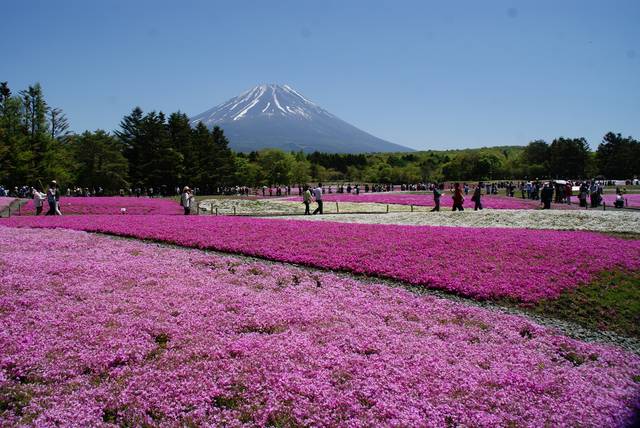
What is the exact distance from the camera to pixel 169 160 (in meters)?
78.8

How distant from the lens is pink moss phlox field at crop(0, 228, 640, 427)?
684 centimetres

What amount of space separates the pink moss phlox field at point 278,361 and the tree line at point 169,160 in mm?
58692

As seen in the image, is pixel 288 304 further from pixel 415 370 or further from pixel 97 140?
pixel 97 140

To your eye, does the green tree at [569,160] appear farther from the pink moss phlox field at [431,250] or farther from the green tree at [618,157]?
the pink moss phlox field at [431,250]

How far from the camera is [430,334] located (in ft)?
33.6

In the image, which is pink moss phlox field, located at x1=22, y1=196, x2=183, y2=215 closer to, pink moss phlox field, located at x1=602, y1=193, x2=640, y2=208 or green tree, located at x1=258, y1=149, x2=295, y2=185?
pink moss phlox field, located at x1=602, y1=193, x2=640, y2=208

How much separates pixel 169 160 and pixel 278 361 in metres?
76.0

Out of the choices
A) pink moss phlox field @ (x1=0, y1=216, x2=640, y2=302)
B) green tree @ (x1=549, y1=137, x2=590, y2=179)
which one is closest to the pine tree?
pink moss phlox field @ (x1=0, y1=216, x2=640, y2=302)

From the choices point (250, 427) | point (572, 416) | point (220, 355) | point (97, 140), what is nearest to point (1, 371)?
point (220, 355)

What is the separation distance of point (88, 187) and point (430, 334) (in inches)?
3041

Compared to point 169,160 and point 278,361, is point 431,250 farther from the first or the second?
point 169,160

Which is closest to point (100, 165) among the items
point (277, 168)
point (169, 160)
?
point (169, 160)

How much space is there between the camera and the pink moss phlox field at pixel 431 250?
14602 mm

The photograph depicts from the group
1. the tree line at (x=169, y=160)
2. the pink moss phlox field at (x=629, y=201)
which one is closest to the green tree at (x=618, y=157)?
A: the tree line at (x=169, y=160)
